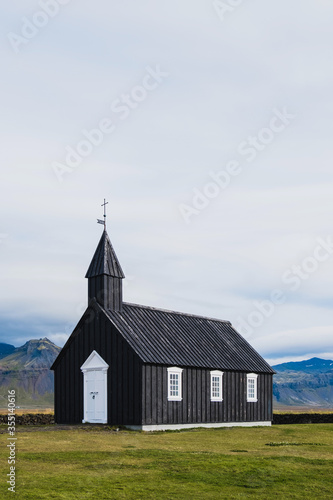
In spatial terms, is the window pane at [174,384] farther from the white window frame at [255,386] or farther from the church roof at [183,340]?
the white window frame at [255,386]

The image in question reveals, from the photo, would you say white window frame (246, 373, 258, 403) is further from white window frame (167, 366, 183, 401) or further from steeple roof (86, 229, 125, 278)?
steeple roof (86, 229, 125, 278)

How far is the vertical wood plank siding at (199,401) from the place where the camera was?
107 feet

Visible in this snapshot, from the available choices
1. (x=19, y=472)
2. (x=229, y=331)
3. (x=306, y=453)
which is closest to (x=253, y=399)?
(x=229, y=331)

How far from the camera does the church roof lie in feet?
112

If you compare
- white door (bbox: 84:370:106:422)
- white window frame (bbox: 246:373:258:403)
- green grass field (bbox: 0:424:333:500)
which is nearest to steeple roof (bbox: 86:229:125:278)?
white door (bbox: 84:370:106:422)

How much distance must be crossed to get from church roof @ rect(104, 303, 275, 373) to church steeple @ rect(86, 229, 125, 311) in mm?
727

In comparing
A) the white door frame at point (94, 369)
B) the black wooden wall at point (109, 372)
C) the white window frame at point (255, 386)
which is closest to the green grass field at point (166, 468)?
the black wooden wall at point (109, 372)

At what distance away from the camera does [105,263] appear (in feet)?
117

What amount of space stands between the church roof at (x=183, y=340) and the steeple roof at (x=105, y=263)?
2.23 metres

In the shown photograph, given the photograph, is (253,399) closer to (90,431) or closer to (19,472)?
(90,431)

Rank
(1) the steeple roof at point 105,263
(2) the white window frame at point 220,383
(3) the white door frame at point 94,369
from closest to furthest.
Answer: (3) the white door frame at point 94,369
(1) the steeple roof at point 105,263
(2) the white window frame at point 220,383

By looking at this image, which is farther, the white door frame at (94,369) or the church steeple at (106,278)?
the church steeple at (106,278)

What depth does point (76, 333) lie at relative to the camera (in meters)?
36.7

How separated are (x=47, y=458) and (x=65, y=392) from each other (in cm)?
1803
